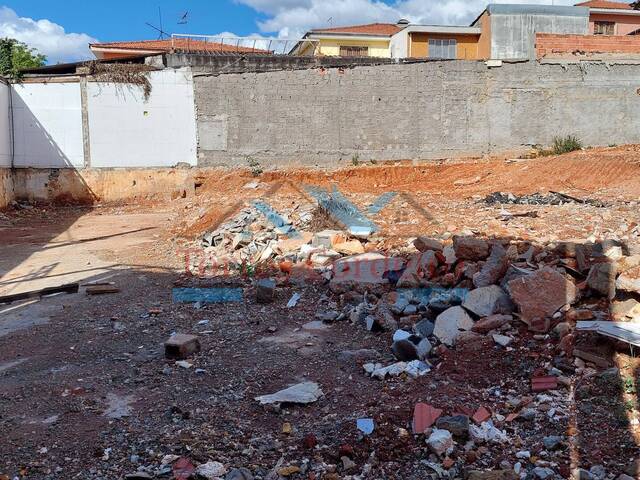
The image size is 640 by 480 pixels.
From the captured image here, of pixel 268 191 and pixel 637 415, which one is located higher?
pixel 268 191

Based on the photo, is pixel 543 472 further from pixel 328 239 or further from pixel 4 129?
pixel 4 129

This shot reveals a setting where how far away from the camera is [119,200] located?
52.0ft

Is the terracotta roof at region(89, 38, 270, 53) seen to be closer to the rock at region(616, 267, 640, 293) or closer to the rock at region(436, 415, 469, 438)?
the rock at region(616, 267, 640, 293)

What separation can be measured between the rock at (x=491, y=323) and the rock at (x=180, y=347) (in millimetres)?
2159

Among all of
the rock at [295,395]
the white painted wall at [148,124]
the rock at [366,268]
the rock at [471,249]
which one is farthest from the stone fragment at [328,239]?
the white painted wall at [148,124]

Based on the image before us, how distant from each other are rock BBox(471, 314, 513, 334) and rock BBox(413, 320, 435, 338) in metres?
0.33

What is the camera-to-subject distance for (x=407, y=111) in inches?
654

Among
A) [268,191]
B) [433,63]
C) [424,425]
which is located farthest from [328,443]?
[433,63]

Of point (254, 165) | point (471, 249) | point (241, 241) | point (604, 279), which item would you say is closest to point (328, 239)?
point (241, 241)

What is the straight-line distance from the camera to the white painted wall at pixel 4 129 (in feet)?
49.6

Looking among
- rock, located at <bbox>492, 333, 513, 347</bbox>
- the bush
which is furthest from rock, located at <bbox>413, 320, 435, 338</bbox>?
the bush

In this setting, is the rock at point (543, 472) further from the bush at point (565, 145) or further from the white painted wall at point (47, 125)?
the white painted wall at point (47, 125)

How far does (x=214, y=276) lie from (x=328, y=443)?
437 cm

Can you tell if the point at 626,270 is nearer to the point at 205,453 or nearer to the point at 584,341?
the point at 584,341
